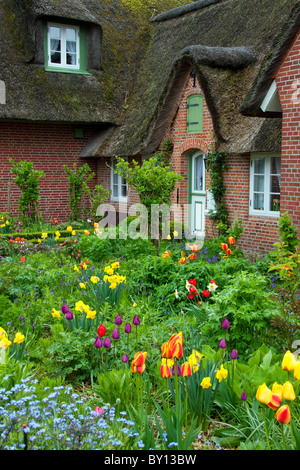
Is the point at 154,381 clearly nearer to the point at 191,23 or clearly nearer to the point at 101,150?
the point at 101,150

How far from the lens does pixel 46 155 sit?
50.6ft

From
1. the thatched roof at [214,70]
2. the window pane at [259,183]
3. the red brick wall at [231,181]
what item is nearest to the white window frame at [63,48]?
the thatched roof at [214,70]

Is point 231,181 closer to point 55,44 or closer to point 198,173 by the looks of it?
point 198,173

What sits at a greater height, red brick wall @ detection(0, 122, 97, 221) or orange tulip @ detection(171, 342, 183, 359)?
red brick wall @ detection(0, 122, 97, 221)

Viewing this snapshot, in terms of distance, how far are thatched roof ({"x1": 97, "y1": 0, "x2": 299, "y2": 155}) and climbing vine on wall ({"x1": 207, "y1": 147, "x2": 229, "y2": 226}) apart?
0.57m

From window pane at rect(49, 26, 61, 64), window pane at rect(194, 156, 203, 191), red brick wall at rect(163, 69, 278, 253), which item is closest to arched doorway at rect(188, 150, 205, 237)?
window pane at rect(194, 156, 203, 191)

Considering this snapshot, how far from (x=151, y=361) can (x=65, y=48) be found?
525 inches

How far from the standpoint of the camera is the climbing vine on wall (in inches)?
454

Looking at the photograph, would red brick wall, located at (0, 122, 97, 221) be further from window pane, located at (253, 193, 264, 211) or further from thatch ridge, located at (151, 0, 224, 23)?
window pane, located at (253, 193, 264, 211)

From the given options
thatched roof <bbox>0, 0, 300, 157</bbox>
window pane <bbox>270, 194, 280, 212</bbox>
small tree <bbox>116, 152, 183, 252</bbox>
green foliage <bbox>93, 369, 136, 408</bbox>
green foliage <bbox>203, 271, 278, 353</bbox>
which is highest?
thatched roof <bbox>0, 0, 300, 157</bbox>

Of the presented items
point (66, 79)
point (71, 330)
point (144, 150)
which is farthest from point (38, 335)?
point (66, 79)

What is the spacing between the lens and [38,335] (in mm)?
5293

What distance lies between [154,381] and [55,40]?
531 inches

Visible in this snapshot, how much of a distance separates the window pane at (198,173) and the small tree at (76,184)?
341 centimetres
